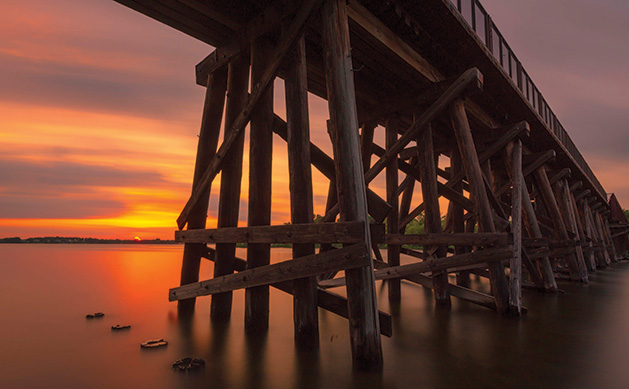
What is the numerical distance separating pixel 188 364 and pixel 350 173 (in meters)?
2.06

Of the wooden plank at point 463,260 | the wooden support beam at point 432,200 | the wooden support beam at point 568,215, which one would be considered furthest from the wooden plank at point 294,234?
the wooden support beam at point 568,215

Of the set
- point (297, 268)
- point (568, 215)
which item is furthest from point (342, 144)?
point (568, 215)

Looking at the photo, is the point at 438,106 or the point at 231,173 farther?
the point at 438,106

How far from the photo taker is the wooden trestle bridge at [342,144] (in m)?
3.41

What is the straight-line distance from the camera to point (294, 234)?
138 inches

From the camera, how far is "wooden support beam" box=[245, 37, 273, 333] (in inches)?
164

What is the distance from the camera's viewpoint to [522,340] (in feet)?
14.0

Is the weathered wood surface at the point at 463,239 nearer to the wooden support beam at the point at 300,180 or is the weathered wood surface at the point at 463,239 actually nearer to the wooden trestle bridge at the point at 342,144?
the wooden trestle bridge at the point at 342,144

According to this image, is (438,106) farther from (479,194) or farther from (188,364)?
(188,364)

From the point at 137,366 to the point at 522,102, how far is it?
7.72 metres

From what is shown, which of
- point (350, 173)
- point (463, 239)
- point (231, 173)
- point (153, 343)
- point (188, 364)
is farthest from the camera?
point (463, 239)

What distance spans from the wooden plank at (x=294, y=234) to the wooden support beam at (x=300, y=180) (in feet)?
0.77

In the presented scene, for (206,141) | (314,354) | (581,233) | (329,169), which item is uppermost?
(206,141)

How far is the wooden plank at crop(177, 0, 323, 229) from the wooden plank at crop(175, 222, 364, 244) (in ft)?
2.09
